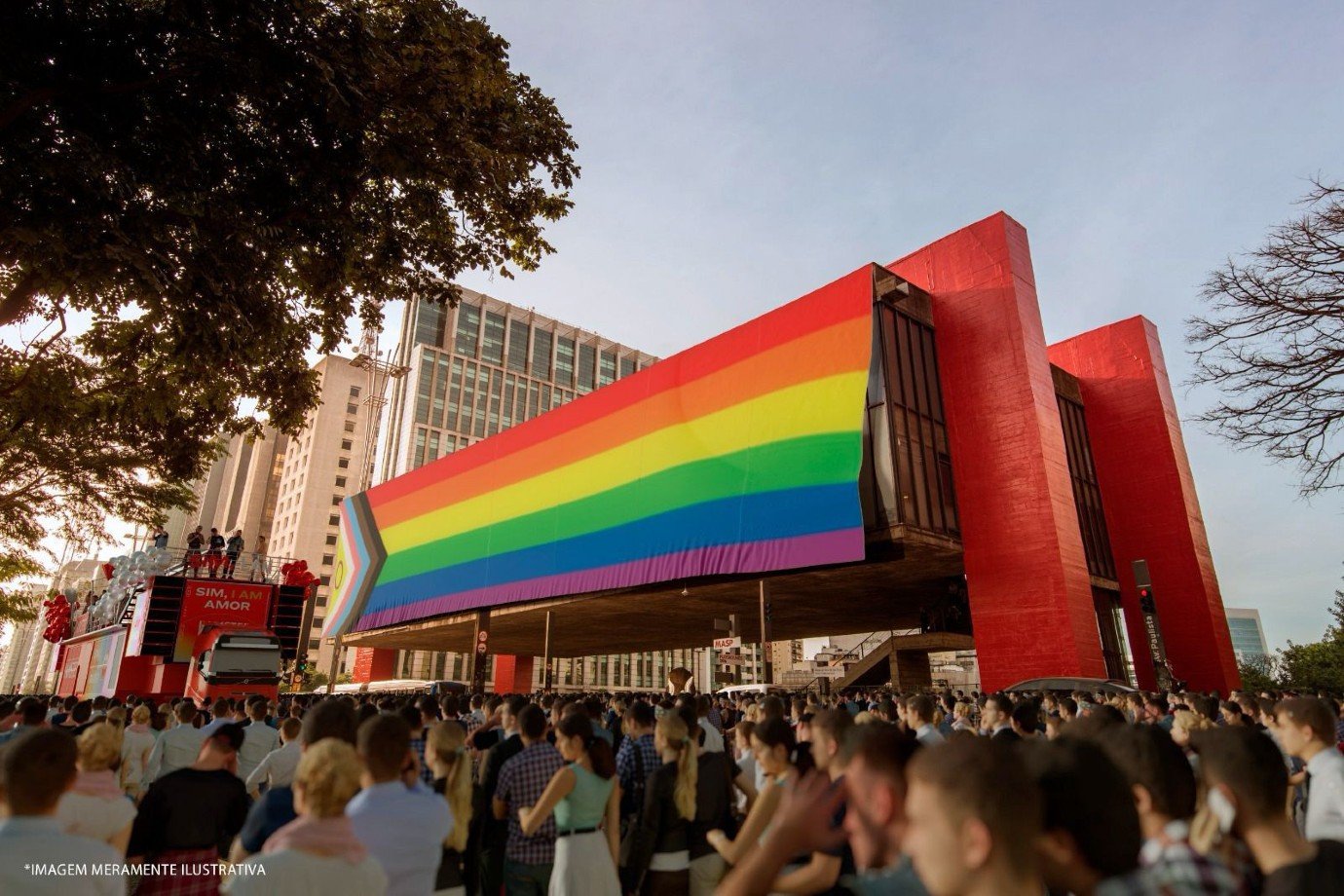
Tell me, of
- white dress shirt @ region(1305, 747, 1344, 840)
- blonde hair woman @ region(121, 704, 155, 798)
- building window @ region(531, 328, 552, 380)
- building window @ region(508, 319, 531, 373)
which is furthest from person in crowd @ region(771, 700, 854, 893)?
building window @ region(531, 328, 552, 380)

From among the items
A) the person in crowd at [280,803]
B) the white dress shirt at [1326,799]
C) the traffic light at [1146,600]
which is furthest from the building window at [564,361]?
the white dress shirt at [1326,799]

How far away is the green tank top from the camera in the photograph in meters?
4.59

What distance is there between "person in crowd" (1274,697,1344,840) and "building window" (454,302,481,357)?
301ft

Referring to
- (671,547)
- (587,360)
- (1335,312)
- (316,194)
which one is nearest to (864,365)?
(671,547)

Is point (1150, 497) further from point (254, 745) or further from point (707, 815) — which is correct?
point (254, 745)

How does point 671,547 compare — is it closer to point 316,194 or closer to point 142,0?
point 316,194

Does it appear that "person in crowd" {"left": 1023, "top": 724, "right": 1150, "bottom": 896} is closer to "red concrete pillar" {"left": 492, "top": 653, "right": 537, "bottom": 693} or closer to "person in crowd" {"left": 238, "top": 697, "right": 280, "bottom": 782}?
"person in crowd" {"left": 238, "top": 697, "right": 280, "bottom": 782}

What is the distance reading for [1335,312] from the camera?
1141 cm

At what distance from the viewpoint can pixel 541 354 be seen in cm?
9912

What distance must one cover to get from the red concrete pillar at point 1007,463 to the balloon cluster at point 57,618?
4034 centimetres

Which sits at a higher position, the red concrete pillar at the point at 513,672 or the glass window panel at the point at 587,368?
the glass window panel at the point at 587,368

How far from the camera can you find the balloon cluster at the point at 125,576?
82.0 feet

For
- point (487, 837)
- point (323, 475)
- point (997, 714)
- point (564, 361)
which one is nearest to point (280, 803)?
point (487, 837)

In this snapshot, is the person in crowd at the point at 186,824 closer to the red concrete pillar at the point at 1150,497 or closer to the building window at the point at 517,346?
the red concrete pillar at the point at 1150,497
